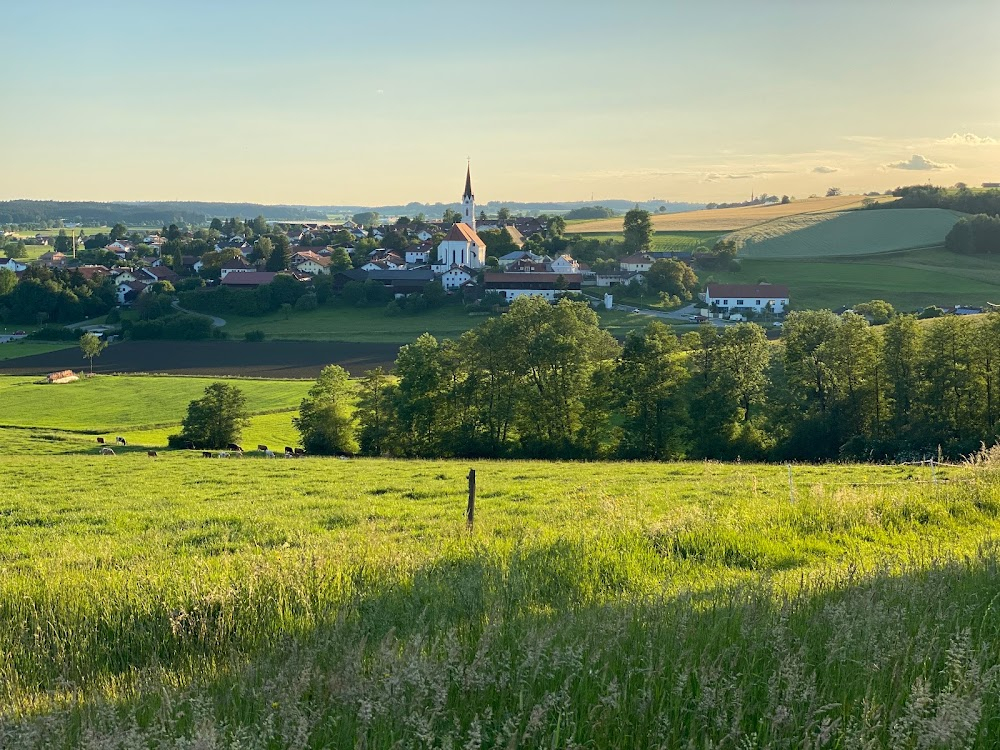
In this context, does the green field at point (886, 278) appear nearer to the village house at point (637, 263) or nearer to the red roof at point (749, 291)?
the red roof at point (749, 291)

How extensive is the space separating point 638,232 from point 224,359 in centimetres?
8072

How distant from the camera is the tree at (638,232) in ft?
460

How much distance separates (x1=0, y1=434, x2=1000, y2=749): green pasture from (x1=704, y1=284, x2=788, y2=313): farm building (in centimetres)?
9600

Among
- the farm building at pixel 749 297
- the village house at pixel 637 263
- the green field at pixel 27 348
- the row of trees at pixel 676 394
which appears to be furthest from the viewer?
the village house at pixel 637 263

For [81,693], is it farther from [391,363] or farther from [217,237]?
[217,237]

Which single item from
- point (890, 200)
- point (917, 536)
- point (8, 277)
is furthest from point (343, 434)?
point (890, 200)

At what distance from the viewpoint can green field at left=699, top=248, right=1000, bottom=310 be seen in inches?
3903

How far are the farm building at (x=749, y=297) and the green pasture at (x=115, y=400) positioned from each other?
5816cm

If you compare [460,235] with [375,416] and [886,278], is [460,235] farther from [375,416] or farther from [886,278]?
[375,416]

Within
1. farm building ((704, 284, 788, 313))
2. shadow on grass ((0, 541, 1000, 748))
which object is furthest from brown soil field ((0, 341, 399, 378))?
shadow on grass ((0, 541, 1000, 748))

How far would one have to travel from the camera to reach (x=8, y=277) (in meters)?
114

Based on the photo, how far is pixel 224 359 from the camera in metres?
84.4

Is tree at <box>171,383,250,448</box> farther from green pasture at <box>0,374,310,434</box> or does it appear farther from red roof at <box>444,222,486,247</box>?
red roof at <box>444,222,486,247</box>

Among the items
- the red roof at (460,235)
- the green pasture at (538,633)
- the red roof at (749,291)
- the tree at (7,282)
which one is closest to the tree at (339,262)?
the red roof at (460,235)
